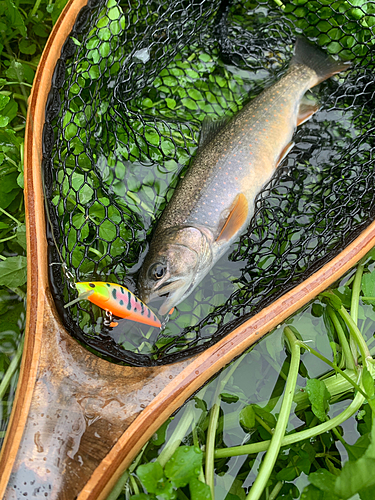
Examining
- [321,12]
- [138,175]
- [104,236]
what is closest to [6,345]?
[104,236]

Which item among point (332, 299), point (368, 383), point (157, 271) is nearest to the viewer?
point (368, 383)

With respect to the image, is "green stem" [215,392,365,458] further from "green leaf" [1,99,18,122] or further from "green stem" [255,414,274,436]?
"green leaf" [1,99,18,122]

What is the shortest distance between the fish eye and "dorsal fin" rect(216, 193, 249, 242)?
40 cm

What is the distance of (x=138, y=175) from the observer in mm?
2416

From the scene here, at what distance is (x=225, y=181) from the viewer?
7.41ft

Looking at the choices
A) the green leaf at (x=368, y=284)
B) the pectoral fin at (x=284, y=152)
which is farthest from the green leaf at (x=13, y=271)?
the green leaf at (x=368, y=284)

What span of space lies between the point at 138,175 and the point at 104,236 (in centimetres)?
59

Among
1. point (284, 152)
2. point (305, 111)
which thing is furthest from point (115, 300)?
point (305, 111)

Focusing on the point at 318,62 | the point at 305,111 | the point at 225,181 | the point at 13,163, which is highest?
the point at 318,62

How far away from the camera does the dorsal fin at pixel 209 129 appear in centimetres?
244

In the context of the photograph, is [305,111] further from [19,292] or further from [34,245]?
[19,292]

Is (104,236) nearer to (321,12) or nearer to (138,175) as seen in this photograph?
(138,175)

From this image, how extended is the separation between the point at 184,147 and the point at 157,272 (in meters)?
0.92

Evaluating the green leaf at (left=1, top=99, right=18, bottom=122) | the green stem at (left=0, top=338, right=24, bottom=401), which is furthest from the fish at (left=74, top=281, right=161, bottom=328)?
the green leaf at (left=1, top=99, right=18, bottom=122)
